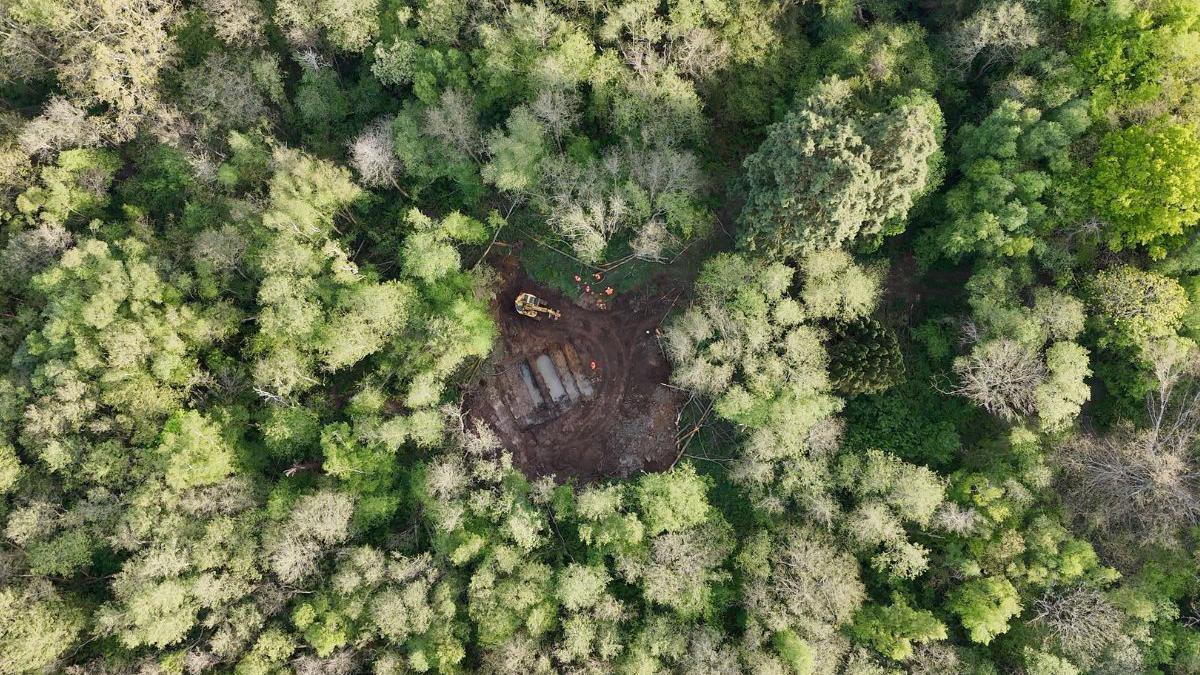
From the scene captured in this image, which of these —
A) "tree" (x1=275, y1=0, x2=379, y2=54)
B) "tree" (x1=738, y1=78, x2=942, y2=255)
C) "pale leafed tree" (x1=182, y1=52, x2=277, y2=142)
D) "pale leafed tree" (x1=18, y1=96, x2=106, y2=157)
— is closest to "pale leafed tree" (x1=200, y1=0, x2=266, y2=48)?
"pale leafed tree" (x1=182, y1=52, x2=277, y2=142)

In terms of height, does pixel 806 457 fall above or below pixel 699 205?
below

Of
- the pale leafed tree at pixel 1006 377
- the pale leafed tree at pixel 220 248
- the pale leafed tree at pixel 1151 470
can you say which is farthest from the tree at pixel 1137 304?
the pale leafed tree at pixel 220 248

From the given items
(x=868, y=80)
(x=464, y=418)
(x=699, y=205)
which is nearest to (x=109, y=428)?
(x=464, y=418)

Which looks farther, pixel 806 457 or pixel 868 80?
pixel 806 457

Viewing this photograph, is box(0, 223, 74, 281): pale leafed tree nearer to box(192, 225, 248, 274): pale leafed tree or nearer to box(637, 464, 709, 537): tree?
box(192, 225, 248, 274): pale leafed tree

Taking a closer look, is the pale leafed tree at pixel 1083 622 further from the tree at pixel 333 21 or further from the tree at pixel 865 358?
the tree at pixel 333 21

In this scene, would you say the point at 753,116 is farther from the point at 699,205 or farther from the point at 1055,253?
the point at 1055,253
